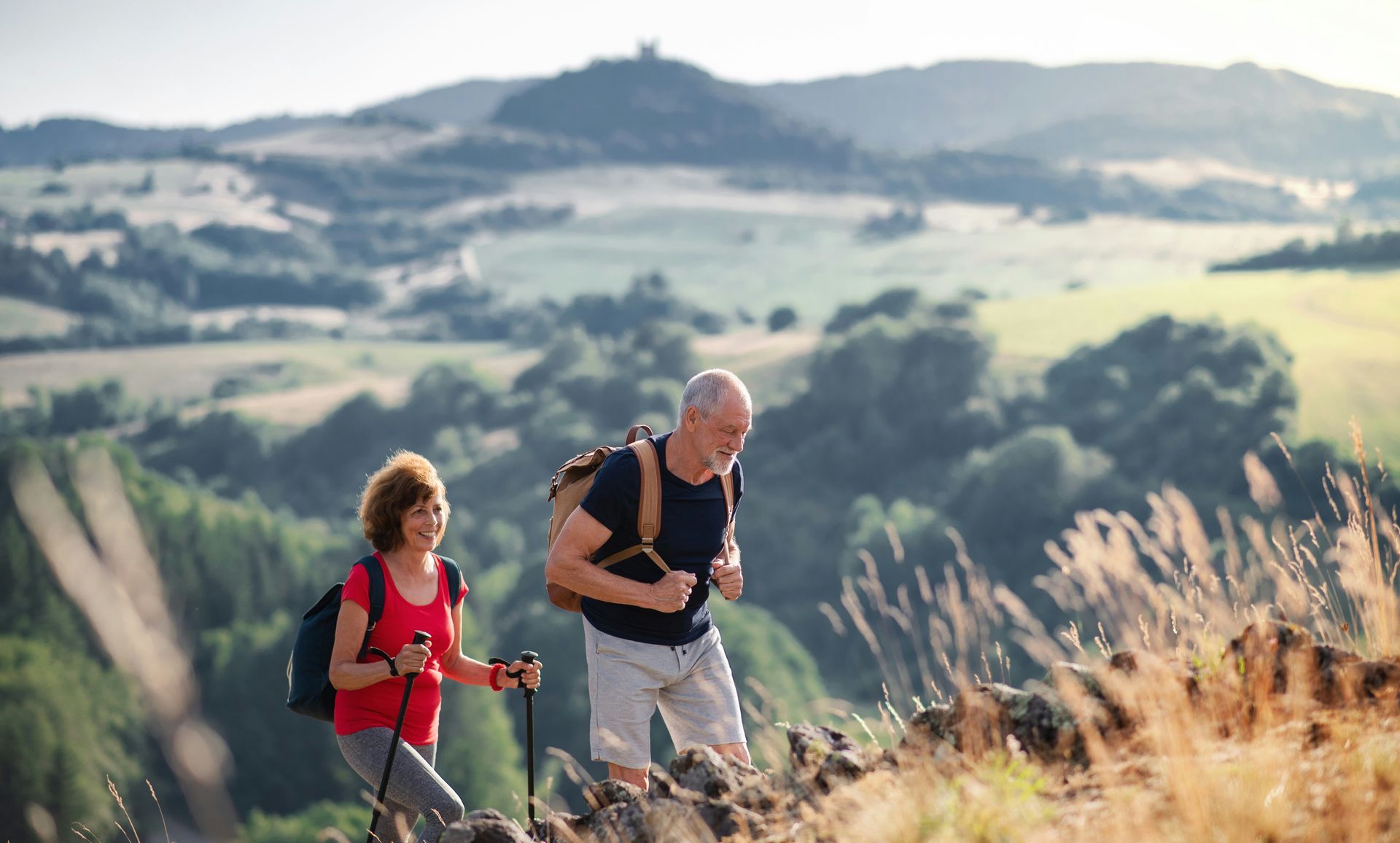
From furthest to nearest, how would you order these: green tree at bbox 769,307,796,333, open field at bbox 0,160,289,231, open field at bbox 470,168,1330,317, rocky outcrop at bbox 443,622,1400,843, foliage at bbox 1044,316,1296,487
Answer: open field at bbox 0,160,289,231
open field at bbox 470,168,1330,317
green tree at bbox 769,307,796,333
foliage at bbox 1044,316,1296,487
rocky outcrop at bbox 443,622,1400,843

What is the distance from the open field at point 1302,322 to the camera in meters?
78.8

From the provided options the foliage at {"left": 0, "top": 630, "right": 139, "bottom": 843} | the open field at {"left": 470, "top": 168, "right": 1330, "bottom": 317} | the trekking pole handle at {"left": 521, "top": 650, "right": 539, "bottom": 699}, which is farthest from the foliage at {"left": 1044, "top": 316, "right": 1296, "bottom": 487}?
the trekking pole handle at {"left": 521, "top": 650, "right": 539, "bottom": 699}

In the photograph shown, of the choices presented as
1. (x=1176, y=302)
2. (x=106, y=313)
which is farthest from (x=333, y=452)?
(x=1176, y=302)

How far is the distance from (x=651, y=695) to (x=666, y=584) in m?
0.47

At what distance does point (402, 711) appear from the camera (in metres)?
3.74

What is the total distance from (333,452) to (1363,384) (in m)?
84.4

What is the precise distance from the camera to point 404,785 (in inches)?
151

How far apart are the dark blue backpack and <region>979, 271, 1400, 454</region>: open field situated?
70.3 metres

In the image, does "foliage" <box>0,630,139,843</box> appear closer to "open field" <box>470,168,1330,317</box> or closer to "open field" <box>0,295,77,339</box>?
"open field" <box>0,295,77,339</box>

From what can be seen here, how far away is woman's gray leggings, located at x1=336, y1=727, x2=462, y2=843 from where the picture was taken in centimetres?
383

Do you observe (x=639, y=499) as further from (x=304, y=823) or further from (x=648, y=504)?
(x=304, y=823)

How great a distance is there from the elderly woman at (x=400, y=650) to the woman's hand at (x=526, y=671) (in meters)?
0.03

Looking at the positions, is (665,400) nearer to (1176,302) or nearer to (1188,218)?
(1176,302)

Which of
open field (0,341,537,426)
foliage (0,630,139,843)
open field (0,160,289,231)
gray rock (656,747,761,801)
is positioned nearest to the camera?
gray rock (656,747,761,801)
